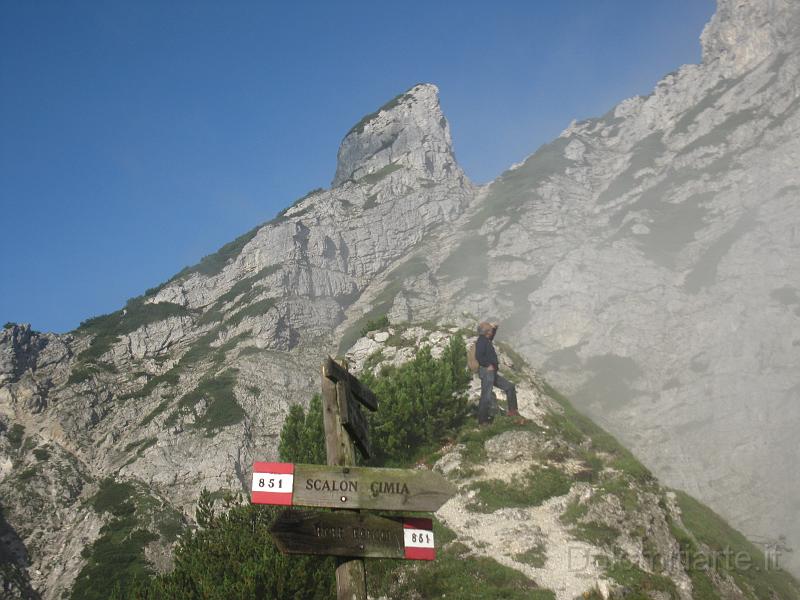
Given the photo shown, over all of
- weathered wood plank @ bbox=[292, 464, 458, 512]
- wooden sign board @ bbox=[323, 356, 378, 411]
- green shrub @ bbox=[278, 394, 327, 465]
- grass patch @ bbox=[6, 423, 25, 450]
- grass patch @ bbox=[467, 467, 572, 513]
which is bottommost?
weathered wood plank @ bbox=[292, 464, 458, 512]

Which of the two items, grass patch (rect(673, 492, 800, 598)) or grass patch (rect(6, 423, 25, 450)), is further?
grass patch (rect(6, 423, 25, 450))

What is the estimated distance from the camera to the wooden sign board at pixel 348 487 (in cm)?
625

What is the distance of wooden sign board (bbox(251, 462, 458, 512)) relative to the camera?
246 inches

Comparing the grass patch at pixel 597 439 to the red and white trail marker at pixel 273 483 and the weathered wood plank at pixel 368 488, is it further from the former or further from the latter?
the red and white trail marker at pixel 273 483

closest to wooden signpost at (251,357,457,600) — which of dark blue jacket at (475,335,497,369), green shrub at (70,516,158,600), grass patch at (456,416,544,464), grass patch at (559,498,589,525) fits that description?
grass patch at (559,498,589,525)

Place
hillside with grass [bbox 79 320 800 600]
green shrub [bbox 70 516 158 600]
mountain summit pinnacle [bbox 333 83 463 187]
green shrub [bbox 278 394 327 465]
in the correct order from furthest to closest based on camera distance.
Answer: mountain summit pinnacle [bbox 333 83 463 187], green shrub [bbox 70 516 158 600], green shrub [bbox 278 394 327 465], hillside with grass [bbox 79 320 800 600]

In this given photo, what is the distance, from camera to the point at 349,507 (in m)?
6.29

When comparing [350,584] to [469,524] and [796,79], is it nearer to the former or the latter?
[469,524]

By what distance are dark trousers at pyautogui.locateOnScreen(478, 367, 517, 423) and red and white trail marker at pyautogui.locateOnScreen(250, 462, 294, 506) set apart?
63.9 ft

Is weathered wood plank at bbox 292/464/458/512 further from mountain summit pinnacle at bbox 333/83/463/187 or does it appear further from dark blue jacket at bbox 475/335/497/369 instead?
mountain summit pinnacle at bbox 333/83/463/187

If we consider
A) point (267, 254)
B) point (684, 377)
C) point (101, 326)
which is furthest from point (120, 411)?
point (684, 377)

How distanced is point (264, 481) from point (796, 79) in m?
122

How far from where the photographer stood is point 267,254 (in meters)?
90.4

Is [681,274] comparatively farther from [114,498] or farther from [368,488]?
[368,488]
